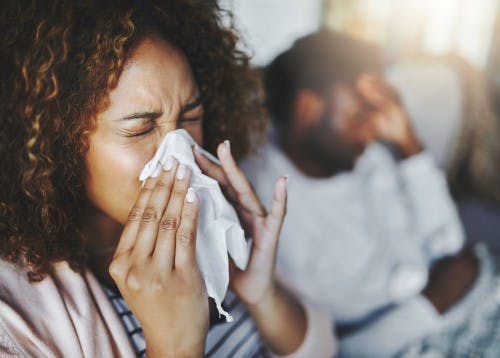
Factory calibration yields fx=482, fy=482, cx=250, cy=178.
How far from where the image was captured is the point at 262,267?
105 cm

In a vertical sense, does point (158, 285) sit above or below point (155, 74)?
below

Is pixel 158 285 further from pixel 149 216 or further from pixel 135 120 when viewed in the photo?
pixel 135 120

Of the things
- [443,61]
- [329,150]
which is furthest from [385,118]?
[443,61]

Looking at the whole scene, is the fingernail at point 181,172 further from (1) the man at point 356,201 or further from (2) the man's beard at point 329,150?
(2) the man's beard at point 329,150

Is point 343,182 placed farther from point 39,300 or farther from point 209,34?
point 39,300

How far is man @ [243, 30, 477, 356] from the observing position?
1.50m

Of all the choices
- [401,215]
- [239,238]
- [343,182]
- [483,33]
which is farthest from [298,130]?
[483,33]

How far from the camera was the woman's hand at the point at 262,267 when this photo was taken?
983mm

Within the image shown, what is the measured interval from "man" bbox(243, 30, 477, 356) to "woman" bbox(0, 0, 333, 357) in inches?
23.9

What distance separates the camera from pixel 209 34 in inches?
44.9

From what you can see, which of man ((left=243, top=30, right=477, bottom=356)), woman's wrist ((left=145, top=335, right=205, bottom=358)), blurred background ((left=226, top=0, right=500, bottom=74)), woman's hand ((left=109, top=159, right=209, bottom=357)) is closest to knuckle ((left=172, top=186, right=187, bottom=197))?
woman's hand ((left=109, top=159, right=209, bottom=357))

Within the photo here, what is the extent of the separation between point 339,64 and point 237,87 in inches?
25.1

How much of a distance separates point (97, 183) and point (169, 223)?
0.74 ft

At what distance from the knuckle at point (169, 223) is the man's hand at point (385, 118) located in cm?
114
